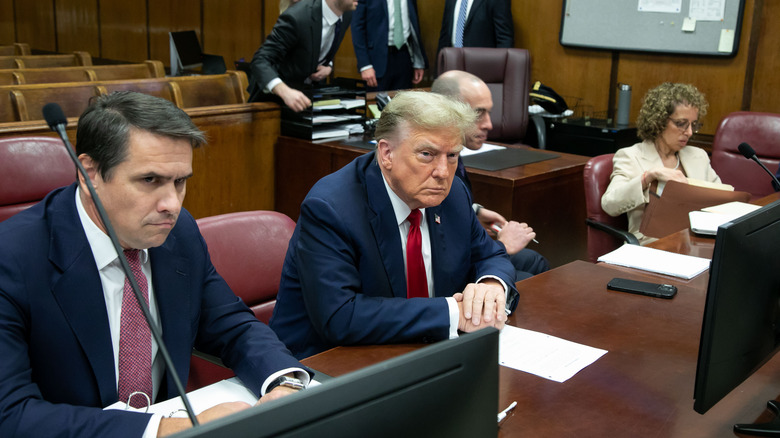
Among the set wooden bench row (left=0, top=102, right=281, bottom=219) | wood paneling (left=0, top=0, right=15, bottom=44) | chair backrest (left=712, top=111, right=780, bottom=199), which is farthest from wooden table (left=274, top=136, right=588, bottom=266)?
wood paneling (left=0, top=0, right=15, bottom=44)

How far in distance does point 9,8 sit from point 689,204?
35.0 ft

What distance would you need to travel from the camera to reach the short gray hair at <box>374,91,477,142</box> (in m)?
1.85

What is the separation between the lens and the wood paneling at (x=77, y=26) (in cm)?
974

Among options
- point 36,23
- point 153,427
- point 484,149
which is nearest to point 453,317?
point 153,427

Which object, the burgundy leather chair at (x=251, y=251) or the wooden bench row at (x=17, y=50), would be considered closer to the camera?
the burgundy leather chair at (x=251, y=251)

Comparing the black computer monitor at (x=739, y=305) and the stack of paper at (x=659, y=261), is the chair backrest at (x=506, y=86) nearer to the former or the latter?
the stack of paper at (x=659, y=261)

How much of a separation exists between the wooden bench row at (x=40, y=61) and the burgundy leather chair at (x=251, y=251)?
4307 millimetres

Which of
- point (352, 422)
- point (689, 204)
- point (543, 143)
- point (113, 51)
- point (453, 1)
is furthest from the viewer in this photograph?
point (113, 51)

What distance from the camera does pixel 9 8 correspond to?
1085 cm

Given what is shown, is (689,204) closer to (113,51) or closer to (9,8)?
(113,51)

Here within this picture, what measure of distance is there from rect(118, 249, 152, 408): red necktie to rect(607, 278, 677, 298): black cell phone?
117 centimetres

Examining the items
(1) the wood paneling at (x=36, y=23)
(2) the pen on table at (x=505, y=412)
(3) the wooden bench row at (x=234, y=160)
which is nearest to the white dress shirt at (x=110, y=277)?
(2) the pen on table at (x=505, y=412)

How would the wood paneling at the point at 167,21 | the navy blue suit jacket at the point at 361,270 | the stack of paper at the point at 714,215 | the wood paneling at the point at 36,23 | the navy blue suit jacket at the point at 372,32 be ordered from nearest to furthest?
the navy blue suit jacket at the point at 361,270 < the stack of paper at the point at 714,215 < the navy blue suit jacket at the point at 372,32 < the wood paneling at the point at 167,21 < the wood paneling at the point at 36,23

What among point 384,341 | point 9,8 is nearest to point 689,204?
point 384,341
